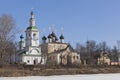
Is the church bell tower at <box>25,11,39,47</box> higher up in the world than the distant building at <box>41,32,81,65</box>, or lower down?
higher up

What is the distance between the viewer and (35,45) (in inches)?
4242

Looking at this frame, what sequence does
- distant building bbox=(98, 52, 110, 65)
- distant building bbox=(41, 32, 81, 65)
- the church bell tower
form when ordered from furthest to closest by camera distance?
distant building bbox=(41, 32, 81, 65)
distant building bbox=(98, 52, 110, 65)
the church bell tower

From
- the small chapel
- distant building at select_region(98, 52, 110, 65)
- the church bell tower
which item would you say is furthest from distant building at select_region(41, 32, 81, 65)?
the church bell tower

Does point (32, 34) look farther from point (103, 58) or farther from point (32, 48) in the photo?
point (103, 58)

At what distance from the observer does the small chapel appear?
351ft

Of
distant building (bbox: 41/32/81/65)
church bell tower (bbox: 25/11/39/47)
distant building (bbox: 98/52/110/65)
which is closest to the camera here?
church bell tower (bbox: 25/11/39/47)

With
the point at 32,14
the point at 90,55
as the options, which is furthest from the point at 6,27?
the point at 90,55

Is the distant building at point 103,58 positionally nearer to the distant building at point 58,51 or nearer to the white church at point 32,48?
the distant building at point 58,51

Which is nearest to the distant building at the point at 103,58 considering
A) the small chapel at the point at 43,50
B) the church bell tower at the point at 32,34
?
the small chapel at the point at 43,50

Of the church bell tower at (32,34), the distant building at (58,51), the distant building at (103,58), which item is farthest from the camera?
the distant building at (58,51)

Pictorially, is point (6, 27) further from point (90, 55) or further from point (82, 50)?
point (82, 50)

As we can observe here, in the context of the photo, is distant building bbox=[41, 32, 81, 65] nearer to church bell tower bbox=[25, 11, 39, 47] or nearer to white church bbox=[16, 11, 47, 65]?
white church bbox=[16, 11, 47, 65]

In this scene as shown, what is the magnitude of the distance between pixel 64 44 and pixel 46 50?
866 centimetres

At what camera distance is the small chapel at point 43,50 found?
106938 mm
